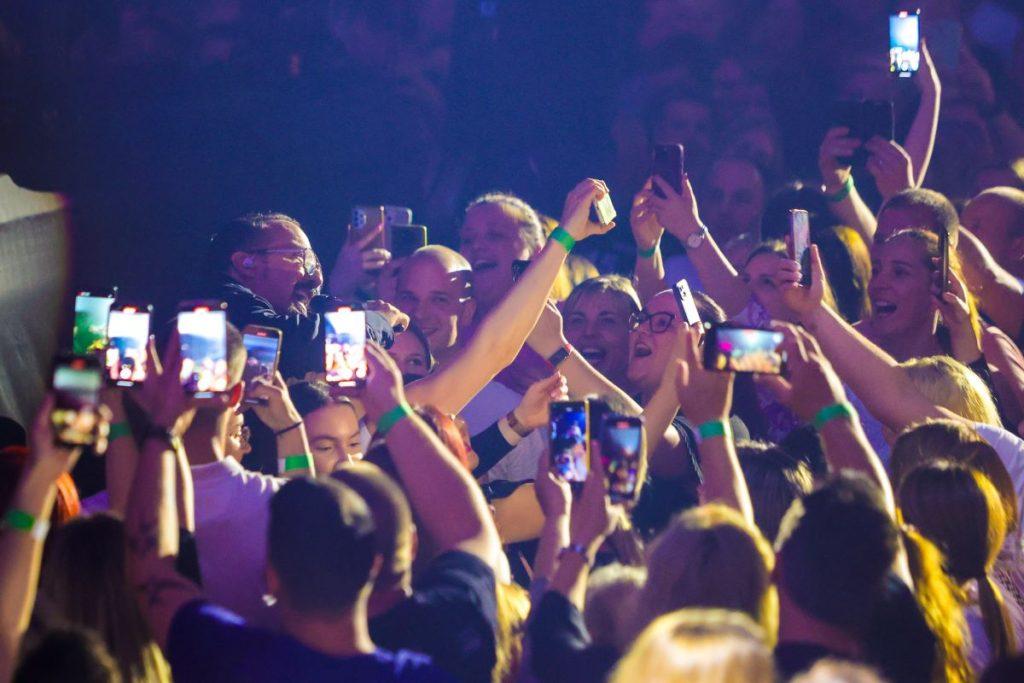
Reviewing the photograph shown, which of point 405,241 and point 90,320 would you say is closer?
point 90,320

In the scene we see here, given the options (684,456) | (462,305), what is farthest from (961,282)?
(462,305)

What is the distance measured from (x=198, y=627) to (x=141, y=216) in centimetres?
397

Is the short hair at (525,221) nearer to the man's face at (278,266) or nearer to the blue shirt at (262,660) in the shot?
the man's face at (278,266)

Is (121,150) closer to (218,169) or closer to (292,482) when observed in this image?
(218,169)

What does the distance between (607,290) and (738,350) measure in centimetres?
196

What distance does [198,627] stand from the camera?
2199 mm

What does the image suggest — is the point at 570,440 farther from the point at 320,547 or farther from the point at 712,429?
the point at 320,547

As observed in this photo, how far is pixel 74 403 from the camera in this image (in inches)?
89.3

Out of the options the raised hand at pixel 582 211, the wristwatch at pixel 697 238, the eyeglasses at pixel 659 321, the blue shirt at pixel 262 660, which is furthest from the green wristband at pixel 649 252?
the blue shirt at pixel 262 660

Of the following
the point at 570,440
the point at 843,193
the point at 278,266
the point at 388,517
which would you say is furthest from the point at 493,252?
the point at 388,517

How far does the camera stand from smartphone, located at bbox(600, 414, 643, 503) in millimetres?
2943

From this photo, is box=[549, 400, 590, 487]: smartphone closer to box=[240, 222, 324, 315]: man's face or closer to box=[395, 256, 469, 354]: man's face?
box=[240, 222, 324, 315]: man's face

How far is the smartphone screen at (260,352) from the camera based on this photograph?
10.5 feet

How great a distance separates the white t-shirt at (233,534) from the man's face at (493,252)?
7.54 ft
